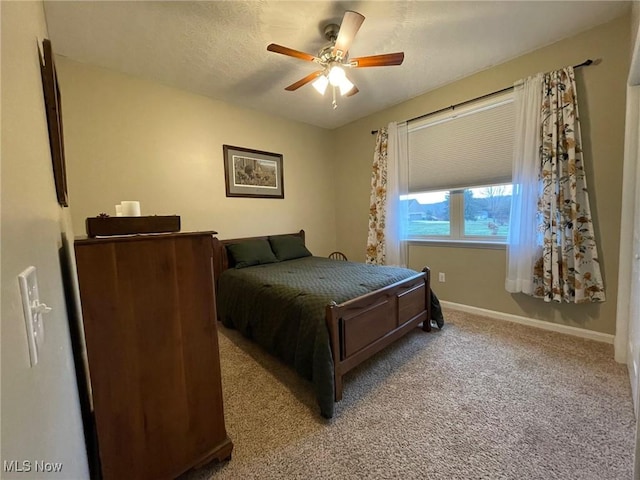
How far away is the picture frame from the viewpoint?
11.4 feet

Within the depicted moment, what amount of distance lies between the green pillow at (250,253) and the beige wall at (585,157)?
194cm

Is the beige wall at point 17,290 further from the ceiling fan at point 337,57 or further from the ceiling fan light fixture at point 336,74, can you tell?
the ceiling fan light fixture at point 336,74

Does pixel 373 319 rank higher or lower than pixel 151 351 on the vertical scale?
lower

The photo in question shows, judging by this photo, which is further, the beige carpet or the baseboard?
the baseboard

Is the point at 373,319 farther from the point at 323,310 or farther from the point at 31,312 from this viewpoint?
the point at 31,312

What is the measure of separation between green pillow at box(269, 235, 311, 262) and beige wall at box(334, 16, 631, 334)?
1536mm

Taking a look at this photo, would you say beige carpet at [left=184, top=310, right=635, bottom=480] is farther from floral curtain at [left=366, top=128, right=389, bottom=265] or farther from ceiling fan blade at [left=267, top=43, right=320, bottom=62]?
ceiling fan blade at [left=267, top=43, right=320, bottom=62]

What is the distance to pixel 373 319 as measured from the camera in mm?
2043

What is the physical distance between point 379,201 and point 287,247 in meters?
1.44

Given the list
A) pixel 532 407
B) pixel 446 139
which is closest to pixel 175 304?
pixel 532 407

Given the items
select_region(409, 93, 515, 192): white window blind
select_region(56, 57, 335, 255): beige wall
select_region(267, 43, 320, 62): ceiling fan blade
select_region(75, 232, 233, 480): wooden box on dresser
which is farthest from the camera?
select_region(409, 93, 515, 192): white window blind

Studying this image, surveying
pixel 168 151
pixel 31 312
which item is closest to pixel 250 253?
pixel 168 151

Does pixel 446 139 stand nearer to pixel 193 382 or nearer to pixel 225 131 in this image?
pixel 225 131

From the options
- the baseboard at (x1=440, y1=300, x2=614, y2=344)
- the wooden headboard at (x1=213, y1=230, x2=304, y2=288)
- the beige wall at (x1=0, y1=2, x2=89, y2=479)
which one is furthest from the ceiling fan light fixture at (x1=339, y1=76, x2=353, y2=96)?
the baseboard at (x1=440, y1=300, x2=614, y2=344)
